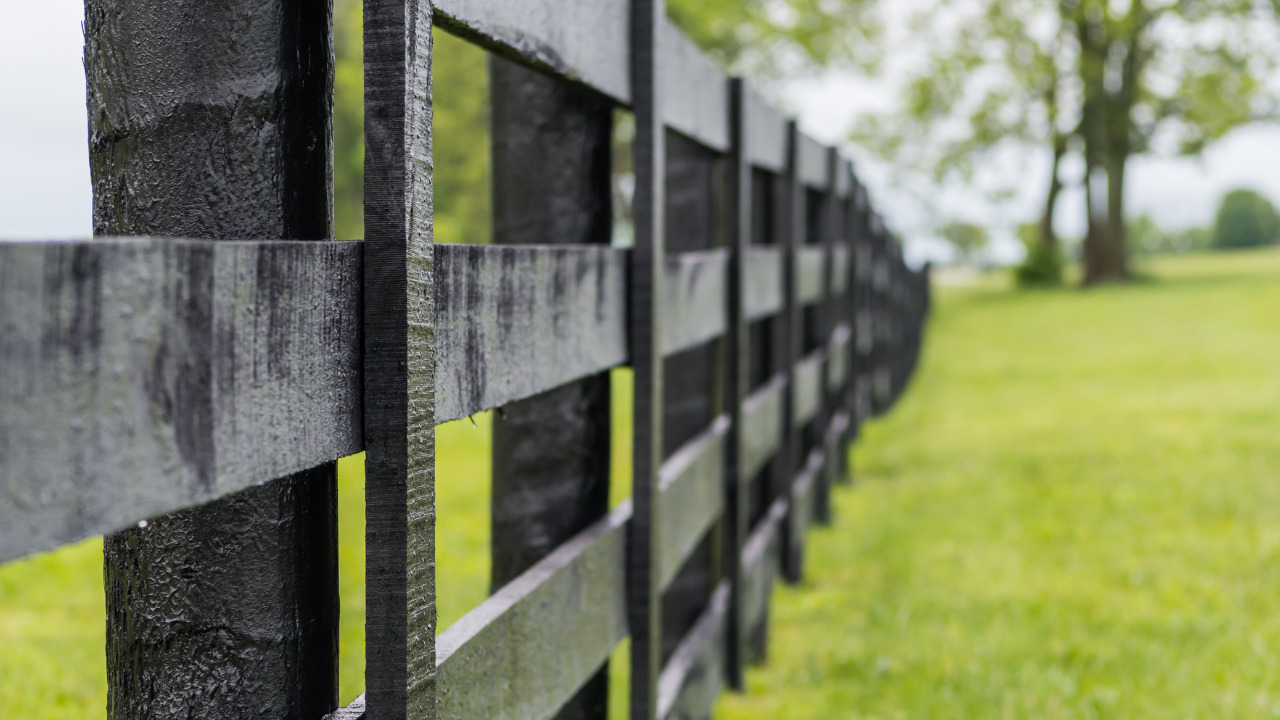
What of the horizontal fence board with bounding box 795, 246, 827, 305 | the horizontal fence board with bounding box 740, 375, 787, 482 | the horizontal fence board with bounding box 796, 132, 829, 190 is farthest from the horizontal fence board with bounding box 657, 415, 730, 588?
the horizontal fence board with bounding box 796, 132, 829, 190

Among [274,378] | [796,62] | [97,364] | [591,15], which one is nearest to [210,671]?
[274,378]

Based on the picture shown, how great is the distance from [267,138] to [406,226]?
175 mm

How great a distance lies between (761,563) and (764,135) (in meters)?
1.43

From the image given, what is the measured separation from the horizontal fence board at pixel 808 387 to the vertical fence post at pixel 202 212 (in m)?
3.41

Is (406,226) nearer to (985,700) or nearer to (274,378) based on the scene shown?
(274,378)

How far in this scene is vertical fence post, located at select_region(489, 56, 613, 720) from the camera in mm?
2166

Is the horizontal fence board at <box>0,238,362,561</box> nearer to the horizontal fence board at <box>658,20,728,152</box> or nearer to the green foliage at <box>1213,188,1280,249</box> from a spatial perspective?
the horizontal fence board at <box>658,20,728,152</box>

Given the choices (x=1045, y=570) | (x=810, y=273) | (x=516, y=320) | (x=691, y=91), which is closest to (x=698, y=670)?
(x=691, y=91)

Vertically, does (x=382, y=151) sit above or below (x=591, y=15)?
below

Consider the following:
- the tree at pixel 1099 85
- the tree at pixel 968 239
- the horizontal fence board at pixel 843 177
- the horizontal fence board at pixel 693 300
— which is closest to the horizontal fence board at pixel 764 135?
the horizontal fence board at pixel 693 300

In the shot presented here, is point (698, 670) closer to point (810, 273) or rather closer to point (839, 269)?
point (810, 273)

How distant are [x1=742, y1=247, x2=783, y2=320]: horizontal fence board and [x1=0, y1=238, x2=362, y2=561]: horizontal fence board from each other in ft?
7.94

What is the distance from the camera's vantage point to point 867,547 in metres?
5.15

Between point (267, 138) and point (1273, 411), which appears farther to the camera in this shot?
point (1273, 411)
